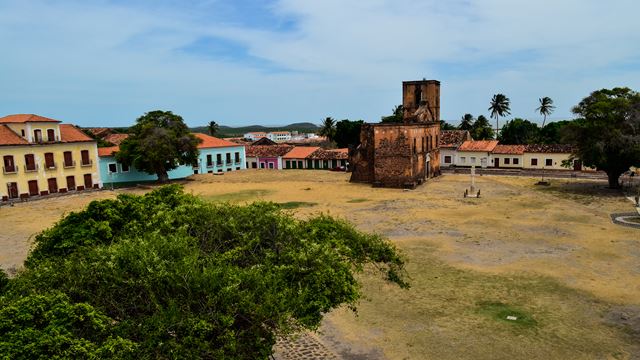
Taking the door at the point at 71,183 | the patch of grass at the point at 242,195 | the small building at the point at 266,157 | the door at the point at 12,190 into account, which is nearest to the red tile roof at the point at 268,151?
the small building at the point at 266,157

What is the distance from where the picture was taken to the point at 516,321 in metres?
13.4

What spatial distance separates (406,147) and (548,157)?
20.0 metres

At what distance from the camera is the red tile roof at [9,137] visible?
37.8 meters

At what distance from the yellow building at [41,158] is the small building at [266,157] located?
82.4 feet

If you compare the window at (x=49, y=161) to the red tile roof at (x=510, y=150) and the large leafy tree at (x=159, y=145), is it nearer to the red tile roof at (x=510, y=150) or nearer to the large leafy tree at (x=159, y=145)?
the large leafy tree at (x=159, y=145)

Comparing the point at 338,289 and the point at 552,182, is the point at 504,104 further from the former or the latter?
the point at 338,289

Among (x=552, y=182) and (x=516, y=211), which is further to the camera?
(x=552, y=182)

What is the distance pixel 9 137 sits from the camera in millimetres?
38438

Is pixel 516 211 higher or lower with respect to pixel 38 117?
lower

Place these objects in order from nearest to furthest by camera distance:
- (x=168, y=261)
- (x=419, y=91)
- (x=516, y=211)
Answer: (x=168, y=261)
(x=516, y=211)
(x=419, y=91)

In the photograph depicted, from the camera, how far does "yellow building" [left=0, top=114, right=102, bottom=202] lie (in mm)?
37812

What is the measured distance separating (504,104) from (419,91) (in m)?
28.2

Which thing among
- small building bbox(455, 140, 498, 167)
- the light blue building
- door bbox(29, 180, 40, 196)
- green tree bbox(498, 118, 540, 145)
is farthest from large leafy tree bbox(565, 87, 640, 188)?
door bbox(29, 180, 40, 196)

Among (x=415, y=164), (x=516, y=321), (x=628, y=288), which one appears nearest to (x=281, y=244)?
(x=516, y=321)
